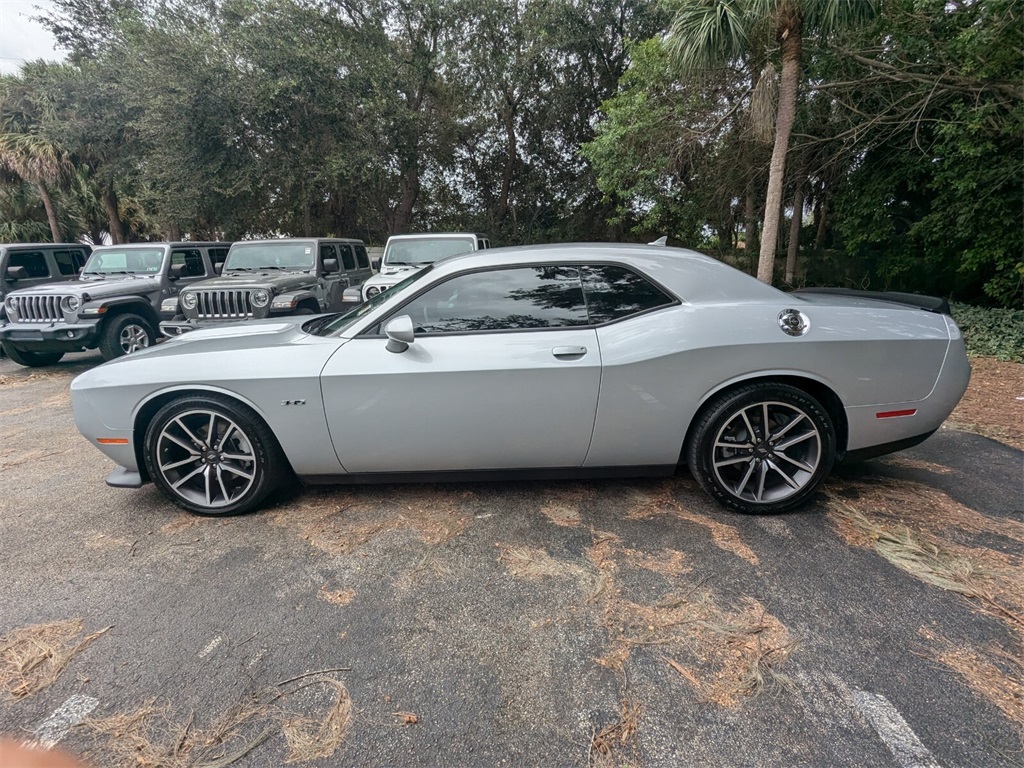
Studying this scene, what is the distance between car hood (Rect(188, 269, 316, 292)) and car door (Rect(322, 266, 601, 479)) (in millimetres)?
4779

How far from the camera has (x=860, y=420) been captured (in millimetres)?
2822

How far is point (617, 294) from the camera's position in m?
2.88

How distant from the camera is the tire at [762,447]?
2.78 m

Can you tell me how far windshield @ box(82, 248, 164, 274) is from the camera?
7973 mm

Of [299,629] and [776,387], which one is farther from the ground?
[776,387]

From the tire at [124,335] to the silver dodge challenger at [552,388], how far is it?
502cm

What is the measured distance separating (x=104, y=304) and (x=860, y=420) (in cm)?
866

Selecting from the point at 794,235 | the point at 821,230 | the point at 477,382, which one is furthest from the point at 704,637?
the point at 821,230

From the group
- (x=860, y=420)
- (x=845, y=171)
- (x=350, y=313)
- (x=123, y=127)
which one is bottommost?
(x=860, y=420)

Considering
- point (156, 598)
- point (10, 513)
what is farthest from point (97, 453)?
point (156, 598)

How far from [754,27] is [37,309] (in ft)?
35.0

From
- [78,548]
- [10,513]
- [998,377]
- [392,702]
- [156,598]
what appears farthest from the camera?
[998,377]

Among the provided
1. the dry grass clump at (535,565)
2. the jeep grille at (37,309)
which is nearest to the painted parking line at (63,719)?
the dry grass clump at (535,565)

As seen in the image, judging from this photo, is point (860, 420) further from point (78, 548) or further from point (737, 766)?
point (78, 548)
